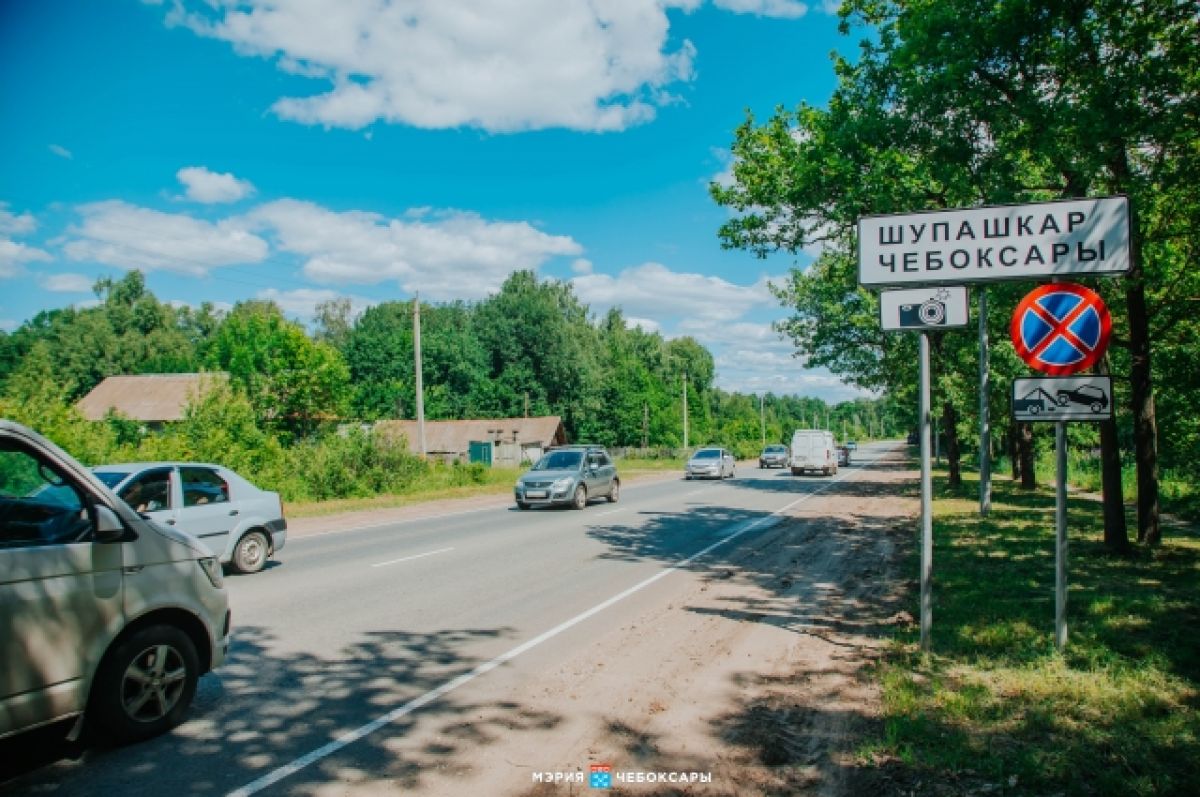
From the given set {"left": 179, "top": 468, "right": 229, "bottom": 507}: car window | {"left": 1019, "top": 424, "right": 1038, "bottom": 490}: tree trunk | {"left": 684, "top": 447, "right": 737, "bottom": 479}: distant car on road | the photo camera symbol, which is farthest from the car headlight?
{"left": 684, "top": 447, "right": 737, "bottom": 479}: distant car on road

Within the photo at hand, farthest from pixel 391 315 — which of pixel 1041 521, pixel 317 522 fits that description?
pixel 1041 521

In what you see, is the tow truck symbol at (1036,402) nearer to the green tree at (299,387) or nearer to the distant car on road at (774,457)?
the green tree at (299,387)

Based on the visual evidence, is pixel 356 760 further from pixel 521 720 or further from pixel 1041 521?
pixel 1041 521

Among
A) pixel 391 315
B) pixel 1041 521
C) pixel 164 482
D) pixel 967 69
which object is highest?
pixel 391 315

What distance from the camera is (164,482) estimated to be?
371 inches

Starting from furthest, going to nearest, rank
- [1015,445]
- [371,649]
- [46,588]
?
[1015,445] → [371,649] → [46,588]

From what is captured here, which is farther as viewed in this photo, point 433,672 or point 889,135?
point 889,135

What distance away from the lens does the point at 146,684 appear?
14.8 ft

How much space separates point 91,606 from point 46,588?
0.29 meters

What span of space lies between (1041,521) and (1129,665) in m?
11.2

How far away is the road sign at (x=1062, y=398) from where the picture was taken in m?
5.62

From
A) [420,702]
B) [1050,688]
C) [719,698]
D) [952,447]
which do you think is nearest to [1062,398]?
[1050,688]

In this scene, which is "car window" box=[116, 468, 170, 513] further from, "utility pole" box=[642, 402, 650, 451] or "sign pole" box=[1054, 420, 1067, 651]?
"utility pole" box=[642, 402, 650, 451]

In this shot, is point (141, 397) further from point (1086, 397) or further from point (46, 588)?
point (1086, 397)
